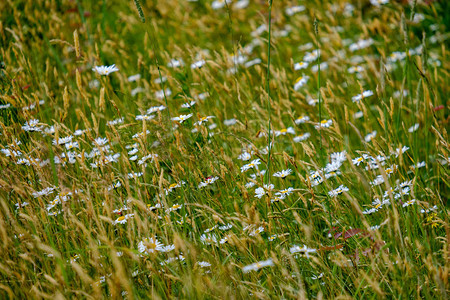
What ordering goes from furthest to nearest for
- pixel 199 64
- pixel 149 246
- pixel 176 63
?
pixel 176 63 < pixel 199 64 < pixel 149 246

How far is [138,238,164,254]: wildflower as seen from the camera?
1204mm

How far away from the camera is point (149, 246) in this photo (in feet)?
3.97

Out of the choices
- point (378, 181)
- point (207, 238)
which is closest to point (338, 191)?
point (378, 181)

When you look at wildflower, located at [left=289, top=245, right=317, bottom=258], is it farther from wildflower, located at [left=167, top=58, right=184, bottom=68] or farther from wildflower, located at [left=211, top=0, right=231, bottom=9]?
wildflower, located at [left=211, top=0, right=231, bottom=9]

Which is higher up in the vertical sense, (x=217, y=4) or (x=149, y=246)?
(x=217, y=4)

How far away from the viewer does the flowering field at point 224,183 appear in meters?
1.25

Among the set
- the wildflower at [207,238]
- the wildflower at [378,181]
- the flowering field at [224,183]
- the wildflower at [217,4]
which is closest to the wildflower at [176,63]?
the flowering field at [224,183]

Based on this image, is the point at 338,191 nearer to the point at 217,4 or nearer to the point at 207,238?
the point at 207,238

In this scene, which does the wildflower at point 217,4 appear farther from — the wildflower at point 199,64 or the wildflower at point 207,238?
the wildflower at point 207,238

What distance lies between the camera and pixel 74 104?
274 cm

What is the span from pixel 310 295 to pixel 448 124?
142 centimetres

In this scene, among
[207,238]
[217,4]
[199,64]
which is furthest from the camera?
[217,4]

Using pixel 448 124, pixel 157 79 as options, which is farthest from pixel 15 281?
pixel 448 124

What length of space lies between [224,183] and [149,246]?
67 cm
